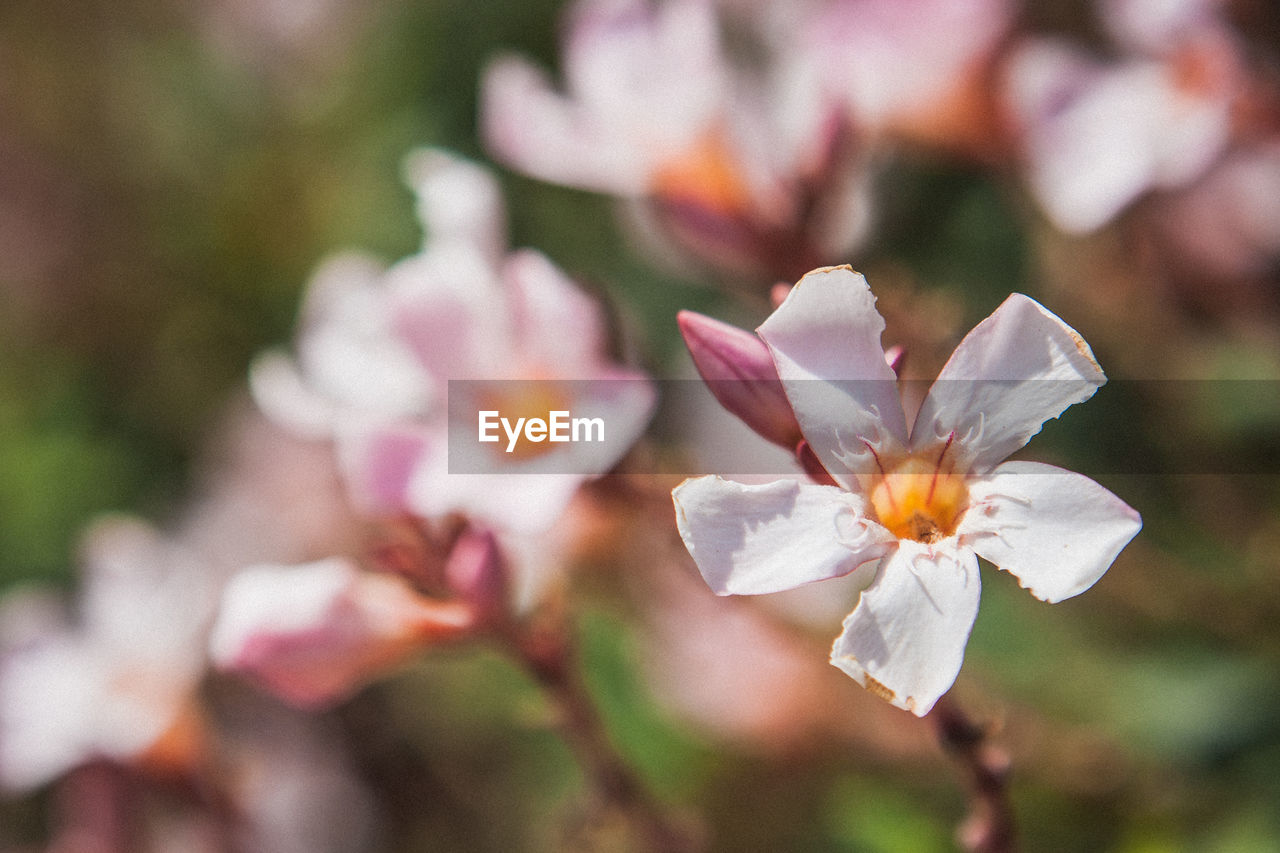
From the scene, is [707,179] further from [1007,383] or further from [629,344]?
[1007,383]

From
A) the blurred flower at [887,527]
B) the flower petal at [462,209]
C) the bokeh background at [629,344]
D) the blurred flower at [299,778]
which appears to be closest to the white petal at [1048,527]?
the blurred flower at [887,527]

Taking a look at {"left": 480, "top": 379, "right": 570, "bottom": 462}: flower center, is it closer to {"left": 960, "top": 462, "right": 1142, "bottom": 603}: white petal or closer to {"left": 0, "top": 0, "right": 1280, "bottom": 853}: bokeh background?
{"left": 0, "top": 0, "right": 1280, "bottom": 853}: bokeh background

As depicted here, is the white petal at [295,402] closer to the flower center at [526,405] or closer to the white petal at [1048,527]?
the flower center at [526,405]

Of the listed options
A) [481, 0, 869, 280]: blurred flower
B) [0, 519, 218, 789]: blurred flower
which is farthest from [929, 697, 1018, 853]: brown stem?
[0, 519, 218, 789]: blurred flower

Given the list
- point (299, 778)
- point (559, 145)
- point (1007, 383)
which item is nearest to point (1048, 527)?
point (1007, 383)

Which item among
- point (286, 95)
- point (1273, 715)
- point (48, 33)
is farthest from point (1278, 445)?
point (48, 33)

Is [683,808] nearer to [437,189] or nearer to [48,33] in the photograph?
[437,189]
